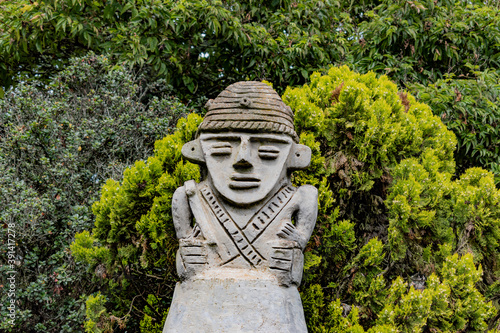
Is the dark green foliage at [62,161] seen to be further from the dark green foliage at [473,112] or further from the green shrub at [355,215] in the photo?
the dark green foliage at [473,112]

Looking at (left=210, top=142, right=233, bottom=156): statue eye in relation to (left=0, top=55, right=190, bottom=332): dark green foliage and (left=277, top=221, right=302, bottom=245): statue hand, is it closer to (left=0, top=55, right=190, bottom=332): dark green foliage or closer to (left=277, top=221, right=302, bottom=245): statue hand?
(left=277, top=221, right=302, bottom=245): statue hand

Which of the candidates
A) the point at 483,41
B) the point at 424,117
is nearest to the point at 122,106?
the point at 424,117

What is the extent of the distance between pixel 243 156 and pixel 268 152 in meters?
0.21

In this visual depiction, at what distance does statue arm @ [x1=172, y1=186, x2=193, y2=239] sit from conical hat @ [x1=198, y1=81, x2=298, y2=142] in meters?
0.54

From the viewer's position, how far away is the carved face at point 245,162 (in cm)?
373

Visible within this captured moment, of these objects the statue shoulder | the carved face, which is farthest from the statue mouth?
the statue shoulder

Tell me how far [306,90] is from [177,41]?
2.63 meters

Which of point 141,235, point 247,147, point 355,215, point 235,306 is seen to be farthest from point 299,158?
point 141,235

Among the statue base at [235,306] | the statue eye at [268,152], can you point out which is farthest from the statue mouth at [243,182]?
the statue base at [235,306]

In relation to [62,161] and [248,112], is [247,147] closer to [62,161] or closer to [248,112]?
[248,112]

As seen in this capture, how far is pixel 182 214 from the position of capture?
152 inches

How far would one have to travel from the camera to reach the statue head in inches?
148

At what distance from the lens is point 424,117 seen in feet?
17.3

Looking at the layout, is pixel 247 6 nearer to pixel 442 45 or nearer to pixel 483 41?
pixel 442 45
